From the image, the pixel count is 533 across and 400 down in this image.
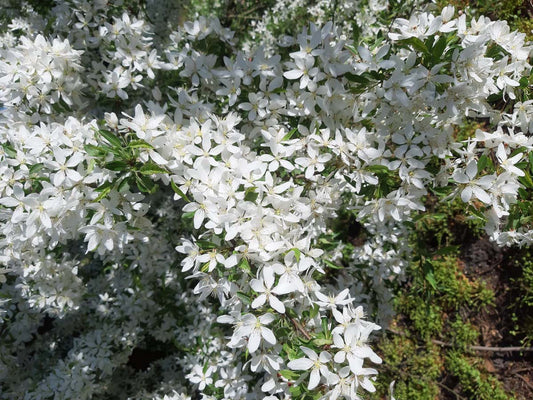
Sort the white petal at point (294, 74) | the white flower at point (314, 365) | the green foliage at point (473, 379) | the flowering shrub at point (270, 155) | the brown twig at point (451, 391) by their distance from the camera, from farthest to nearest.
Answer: the brown twig at point (451, 391) < the green foliage at point (473, 379) < the white petal at point (294, 74) < the flowering shrub at point (270, 155) < the white flower at point (314, 365)

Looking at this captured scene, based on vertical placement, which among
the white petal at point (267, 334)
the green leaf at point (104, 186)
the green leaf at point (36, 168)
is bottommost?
the white petal at point (267, 334)

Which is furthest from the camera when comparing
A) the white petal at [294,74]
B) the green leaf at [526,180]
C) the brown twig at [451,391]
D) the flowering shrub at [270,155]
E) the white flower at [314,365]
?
the brown twig at [451,391]

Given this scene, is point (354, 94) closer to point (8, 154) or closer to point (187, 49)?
point (187, 49)

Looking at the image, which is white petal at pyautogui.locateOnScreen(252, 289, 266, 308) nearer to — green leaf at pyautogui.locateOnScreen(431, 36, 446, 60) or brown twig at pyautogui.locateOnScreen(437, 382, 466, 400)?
green leaf at pyautogui.locateOnScreen(431, 36, 446, 60)

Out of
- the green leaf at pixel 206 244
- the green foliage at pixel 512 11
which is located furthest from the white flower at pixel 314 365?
the green foliage at pixel 512 11

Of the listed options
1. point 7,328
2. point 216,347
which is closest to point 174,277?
point 216,347

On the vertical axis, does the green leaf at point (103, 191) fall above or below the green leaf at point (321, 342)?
above

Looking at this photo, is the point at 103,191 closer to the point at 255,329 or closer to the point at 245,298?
the point at 245,298

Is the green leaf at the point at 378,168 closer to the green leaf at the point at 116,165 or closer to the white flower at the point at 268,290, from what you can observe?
the white flower at the point at 268,290

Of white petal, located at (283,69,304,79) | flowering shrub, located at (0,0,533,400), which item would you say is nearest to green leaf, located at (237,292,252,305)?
flowering shrub, located at (0,0,533,400)

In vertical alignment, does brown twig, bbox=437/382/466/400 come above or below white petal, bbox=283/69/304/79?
below

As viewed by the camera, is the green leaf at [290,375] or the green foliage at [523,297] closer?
the green leaf at [290,375]
